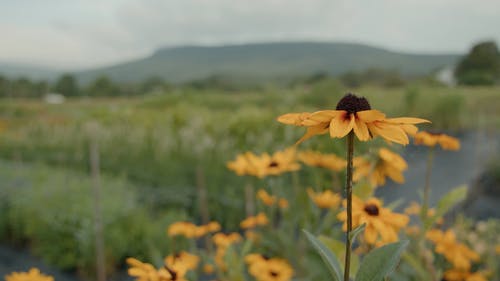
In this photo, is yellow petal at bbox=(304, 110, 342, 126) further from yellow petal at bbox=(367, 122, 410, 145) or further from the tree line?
the tree line

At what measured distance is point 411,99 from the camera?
785 cm

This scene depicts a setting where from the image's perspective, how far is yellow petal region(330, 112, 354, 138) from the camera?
0.40 m

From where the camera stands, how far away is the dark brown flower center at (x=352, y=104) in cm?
46

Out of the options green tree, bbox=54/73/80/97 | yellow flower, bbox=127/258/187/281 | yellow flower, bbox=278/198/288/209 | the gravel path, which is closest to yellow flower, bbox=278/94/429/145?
yellow flower, bbox=127/258/187/281

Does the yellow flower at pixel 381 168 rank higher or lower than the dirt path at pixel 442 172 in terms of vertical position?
higher

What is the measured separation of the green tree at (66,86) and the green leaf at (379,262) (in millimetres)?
28707

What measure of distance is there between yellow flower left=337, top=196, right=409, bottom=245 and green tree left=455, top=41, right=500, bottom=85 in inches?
890

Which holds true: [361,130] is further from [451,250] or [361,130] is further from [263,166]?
[451,250]

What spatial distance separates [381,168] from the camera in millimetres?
804

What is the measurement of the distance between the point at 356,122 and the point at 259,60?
68.9 metres

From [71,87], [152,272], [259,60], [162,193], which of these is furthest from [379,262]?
[259,60]

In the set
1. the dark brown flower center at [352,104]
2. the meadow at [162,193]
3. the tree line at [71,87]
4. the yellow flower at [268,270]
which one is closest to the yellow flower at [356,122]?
the dark brown flower center at [352,104]

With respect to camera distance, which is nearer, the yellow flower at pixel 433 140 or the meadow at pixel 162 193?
the yellow flower at pixel 433 140

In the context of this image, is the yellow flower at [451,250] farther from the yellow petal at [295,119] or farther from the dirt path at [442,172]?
the dirt path at [442,172]
